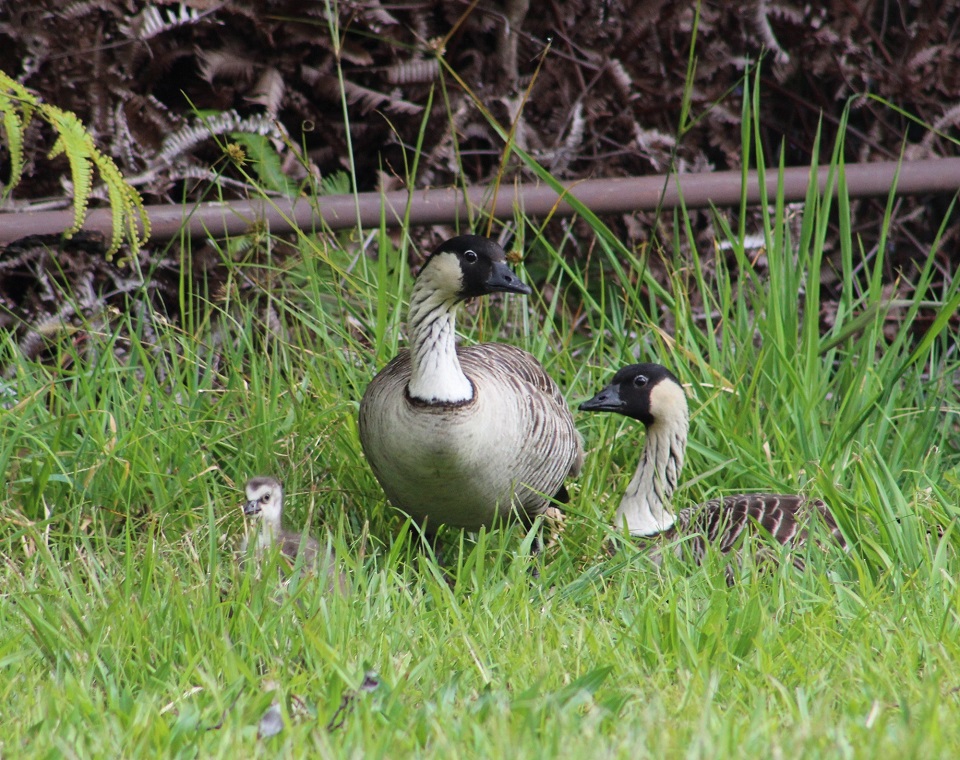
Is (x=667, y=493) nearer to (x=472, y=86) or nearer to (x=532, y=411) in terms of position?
(x=532, y=411)

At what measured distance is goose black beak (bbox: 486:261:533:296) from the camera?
4.25m

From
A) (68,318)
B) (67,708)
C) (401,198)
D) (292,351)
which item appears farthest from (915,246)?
(67,708)

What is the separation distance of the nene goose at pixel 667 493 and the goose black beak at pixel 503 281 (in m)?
0.61

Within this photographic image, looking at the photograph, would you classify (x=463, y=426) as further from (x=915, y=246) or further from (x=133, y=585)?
(x=915, y=246)

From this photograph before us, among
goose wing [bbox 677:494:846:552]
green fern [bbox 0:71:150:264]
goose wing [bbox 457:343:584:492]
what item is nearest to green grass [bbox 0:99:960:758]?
goose wing [bbox 677:494:846:552]

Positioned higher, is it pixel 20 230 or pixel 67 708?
pixel 20 230

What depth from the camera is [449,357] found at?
4.17 metres

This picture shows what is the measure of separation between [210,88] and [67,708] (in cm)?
384

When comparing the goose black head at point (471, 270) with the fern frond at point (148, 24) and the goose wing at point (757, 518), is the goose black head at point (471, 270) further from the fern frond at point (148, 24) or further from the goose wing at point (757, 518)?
the fern frond at point (148, 24)

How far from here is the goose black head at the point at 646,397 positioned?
4570mm

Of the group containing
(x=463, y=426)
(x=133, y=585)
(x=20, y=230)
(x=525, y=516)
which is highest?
(x=20, y=230)

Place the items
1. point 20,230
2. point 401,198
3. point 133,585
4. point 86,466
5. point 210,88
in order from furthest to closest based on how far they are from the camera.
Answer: point 210,88 → point 401,198 → point 20,230 → point 86,466 → point 133,585

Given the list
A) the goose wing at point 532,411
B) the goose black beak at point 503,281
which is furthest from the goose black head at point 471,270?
the goose wing at point 532,411

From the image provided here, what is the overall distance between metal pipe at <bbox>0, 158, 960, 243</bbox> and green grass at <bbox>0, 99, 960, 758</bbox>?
204mm
